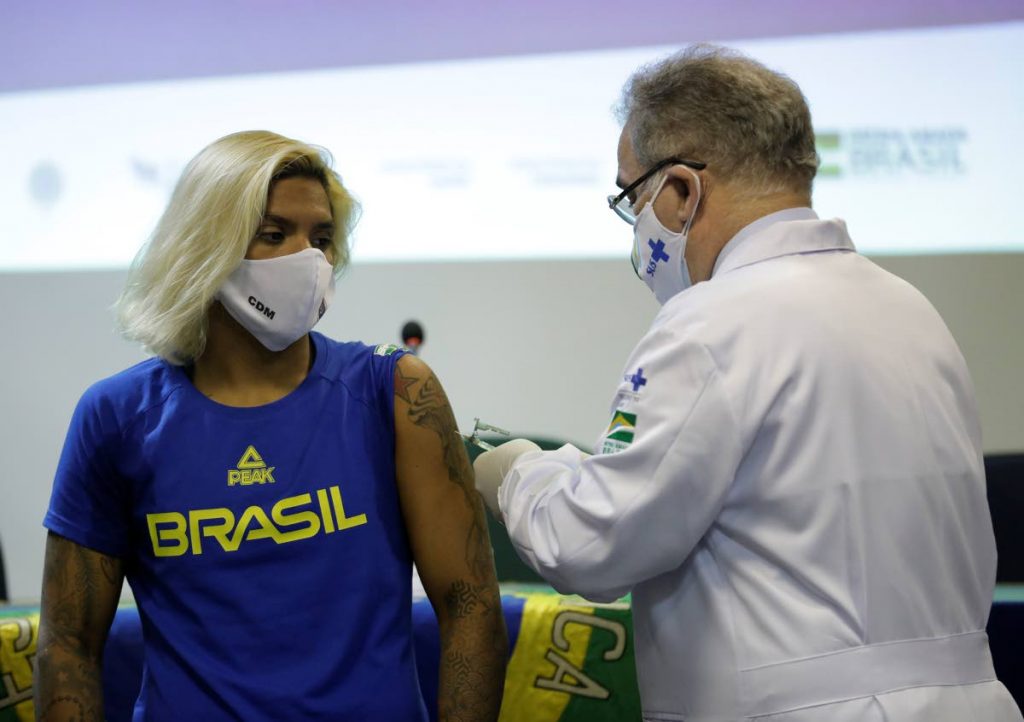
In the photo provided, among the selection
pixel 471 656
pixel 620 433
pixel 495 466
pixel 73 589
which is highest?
pixel 620 433

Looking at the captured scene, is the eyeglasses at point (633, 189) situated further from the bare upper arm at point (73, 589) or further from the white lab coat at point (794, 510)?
the bare upper arm at point (73, 589)

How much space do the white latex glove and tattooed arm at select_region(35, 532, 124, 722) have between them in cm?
52

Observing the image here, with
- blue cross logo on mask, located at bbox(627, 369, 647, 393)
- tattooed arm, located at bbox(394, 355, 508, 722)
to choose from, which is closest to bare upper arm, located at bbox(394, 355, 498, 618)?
tattooed arm, located at bbox(394, 355, 508, 722)

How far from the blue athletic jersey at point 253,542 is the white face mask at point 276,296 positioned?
88mm

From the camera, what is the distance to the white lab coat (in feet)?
3.65

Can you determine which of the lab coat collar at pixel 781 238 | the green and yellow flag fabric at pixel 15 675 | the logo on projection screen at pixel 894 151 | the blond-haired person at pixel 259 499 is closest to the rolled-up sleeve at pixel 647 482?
the lab coat collar at pixel 781 238

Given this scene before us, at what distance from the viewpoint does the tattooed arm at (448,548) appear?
1.42 metres

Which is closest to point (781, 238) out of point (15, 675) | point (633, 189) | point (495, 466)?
point (633, 189)

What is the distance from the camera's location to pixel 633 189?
1.36m

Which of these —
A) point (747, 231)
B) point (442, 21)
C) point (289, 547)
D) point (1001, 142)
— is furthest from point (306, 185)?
point (1001, 142)

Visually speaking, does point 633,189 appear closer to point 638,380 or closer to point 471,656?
point 638,380

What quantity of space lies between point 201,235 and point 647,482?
723 millimetres

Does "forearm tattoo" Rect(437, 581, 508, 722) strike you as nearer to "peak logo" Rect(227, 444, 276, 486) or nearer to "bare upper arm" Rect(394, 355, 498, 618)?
"bare upper arm" Rect(394, 355, 498, 618)

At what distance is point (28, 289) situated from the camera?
4.14 m
